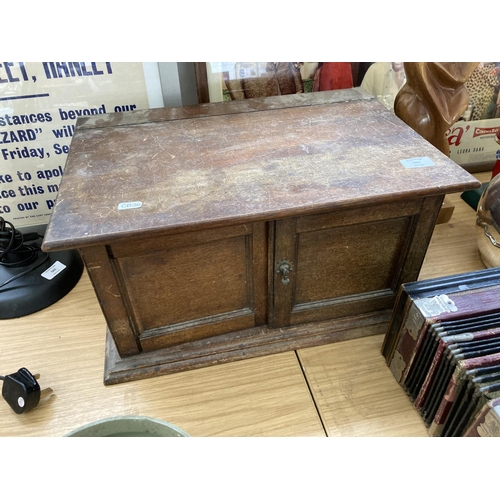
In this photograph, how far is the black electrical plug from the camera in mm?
772

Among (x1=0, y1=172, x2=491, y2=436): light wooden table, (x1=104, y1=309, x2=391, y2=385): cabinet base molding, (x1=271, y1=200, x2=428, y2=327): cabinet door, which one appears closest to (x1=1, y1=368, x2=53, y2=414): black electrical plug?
(x1=0, y1=172, x2=491, y2=436): light wooden table

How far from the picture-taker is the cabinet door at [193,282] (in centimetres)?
73

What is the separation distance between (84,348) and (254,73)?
758 mm

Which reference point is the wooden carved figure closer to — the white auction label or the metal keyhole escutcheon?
the metal keyhole escutcheon

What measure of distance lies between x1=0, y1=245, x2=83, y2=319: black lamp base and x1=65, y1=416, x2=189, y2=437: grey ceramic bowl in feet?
1.61

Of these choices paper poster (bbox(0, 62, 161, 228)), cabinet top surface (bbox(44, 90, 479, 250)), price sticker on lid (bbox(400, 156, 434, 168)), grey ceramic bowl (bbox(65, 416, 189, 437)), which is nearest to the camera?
grey ceramic bowl (bbox(65, 416, 189, 437))

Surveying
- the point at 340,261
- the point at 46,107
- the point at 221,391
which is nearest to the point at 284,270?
the point at 340,261

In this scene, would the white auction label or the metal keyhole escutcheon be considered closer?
the metal keyhole escutcheon

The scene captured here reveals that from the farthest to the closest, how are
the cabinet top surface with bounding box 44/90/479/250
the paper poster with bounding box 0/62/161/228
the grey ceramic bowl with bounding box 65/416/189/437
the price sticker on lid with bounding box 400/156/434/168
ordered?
the paper poster with bounding box 0/62/161/228
the price sticker on lid with bounding box 400/156/434/168
the cabinet top surface with bounding box 44/90/479/250
the grey ceramic bowl with bounding box 65/416/189/437

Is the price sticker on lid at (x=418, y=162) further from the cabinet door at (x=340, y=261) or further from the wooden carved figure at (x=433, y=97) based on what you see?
the wooden carved figure at (x=433, y=97)

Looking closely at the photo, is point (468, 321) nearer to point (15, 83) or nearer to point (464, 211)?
point (464, 211)

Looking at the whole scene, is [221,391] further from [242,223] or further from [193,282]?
[242,223]

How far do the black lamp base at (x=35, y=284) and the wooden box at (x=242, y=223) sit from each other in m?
0.21

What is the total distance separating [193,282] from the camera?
788mm
